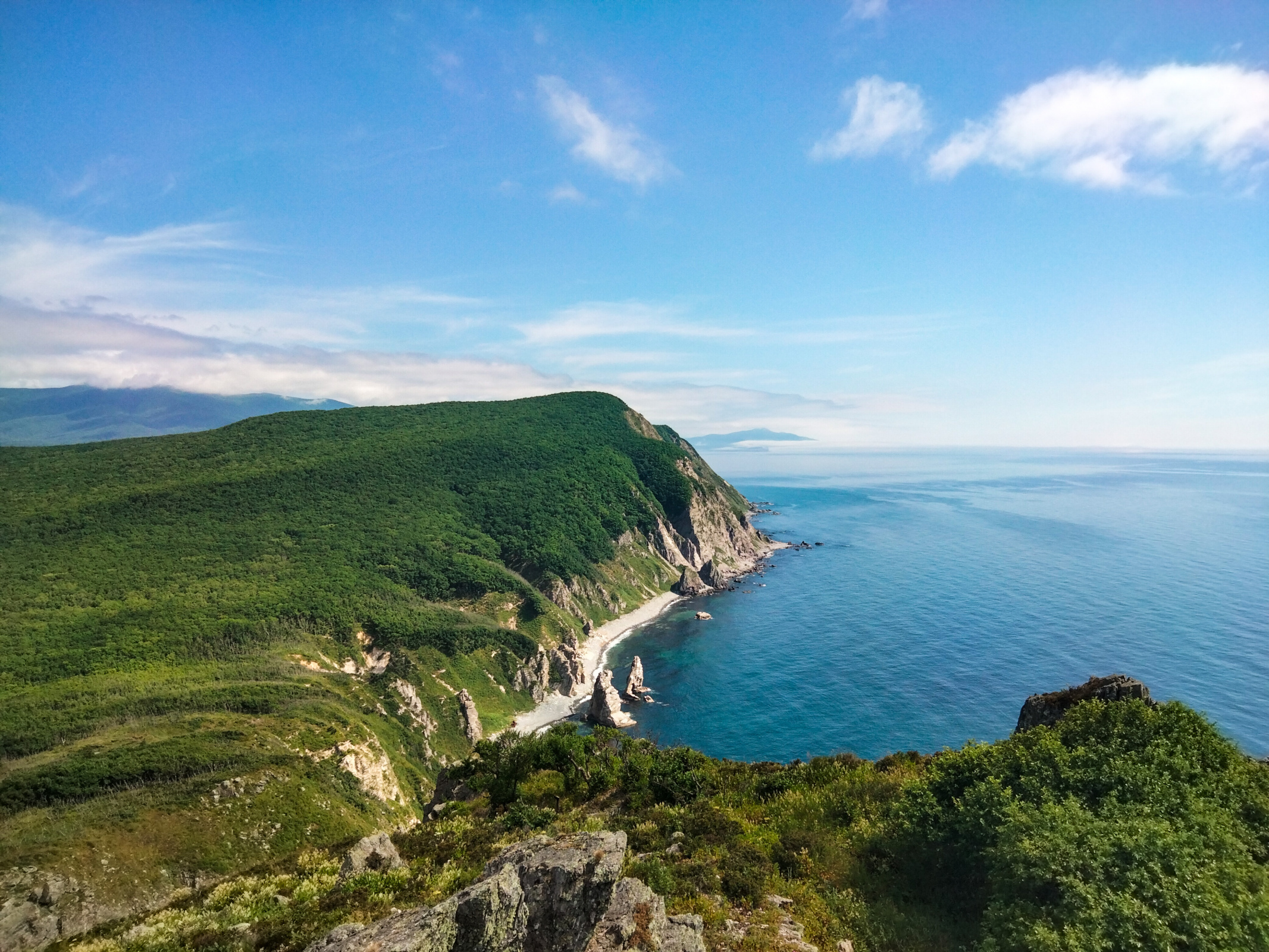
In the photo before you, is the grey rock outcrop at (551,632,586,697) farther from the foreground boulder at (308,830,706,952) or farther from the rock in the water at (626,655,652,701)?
the foreground boulder at (308,830,706,952)

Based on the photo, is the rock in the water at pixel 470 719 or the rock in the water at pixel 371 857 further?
the rock in the water at pixel 470 719

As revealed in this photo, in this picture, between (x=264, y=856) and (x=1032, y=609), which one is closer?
(x=264, y=856)

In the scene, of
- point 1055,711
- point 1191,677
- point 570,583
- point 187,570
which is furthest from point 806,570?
point 187,570

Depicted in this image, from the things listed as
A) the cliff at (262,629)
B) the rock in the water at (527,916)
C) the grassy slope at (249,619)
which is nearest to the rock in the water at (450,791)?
the cliff at (262,629)

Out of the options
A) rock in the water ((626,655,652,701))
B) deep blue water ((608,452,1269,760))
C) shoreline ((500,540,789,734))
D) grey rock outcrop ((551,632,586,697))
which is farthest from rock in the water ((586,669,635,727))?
grey rock outcrop ((551,632,586,697))

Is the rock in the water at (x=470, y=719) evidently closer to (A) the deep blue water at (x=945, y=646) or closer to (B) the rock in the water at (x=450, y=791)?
(A) the deep blue water at (x=945, y=646)

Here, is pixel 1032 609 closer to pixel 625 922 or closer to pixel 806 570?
pixel 806 570

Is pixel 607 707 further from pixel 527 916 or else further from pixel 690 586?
pixel 527 916
